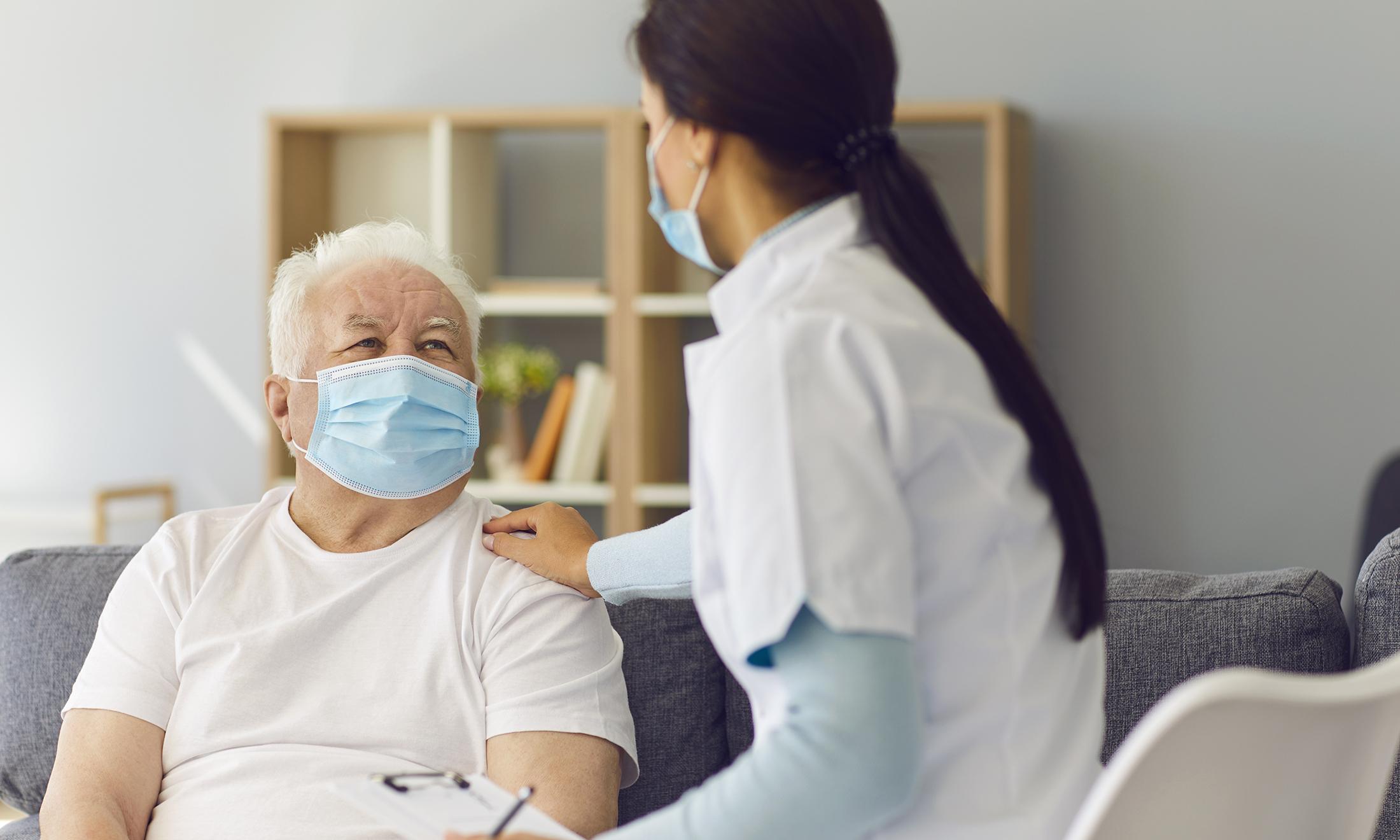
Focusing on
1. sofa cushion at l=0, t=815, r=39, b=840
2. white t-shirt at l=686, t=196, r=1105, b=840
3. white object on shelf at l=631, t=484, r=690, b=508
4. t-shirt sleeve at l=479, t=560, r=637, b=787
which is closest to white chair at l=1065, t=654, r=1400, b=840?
white t-shirt at l=686, t=196, r=1105, b=840

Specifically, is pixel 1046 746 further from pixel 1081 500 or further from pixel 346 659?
pixel 346 659

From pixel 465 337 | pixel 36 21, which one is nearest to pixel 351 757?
pixel 465 337

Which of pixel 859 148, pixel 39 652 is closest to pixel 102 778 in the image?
pixel 39 652

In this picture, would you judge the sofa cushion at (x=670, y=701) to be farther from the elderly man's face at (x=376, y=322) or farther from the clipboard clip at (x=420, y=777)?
the clipboard clip at (x=420, y=777)

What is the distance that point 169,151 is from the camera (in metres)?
3.74

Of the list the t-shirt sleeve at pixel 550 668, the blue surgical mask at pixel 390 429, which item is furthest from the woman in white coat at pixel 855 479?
the blue surgical mask at pixel 390 429

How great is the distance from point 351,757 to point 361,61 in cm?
267

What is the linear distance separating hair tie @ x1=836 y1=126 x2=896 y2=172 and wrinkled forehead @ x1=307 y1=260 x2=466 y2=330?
791 millimetres

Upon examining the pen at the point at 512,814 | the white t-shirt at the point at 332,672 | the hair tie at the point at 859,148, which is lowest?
the white t-shirt at the point at 332,672

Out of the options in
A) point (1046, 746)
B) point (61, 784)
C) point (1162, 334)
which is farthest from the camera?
point (1162, 334)

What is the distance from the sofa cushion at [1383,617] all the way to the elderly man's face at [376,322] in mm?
1062

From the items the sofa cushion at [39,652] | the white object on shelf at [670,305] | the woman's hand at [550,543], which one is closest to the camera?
the woman's hand at [550,543]

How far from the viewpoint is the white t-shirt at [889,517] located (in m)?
0.76

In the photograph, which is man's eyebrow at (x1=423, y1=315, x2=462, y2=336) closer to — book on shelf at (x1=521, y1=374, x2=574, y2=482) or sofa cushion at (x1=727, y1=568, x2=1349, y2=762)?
sofa cushion at (x1=727, y1=568, x2=1349, y2=762)
